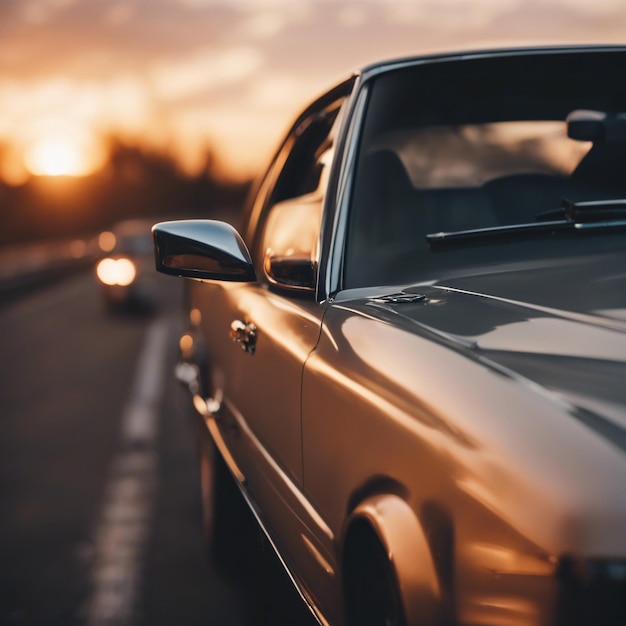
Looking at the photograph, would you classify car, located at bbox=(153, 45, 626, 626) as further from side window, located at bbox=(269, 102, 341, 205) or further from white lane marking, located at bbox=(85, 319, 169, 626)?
white lane marking, located at bbox=(85, 319, 169, 626)

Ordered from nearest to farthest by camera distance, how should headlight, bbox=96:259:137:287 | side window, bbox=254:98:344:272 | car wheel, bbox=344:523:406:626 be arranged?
car wheel, bbox=344:523:406:626 < side window, bbox=254:98:344:272 < headlight, bbox=96:259:137:287

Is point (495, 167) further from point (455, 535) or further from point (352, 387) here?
point (455, 535)

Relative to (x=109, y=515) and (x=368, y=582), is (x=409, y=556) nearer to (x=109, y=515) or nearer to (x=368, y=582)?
(x=368, y=582)

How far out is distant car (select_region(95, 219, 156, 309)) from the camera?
18.3 m

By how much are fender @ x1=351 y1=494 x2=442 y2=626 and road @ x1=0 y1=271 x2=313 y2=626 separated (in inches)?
29.8

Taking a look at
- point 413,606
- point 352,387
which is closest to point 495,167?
point 352,387

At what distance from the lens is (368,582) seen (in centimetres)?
188

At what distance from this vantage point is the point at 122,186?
10838 centimetres

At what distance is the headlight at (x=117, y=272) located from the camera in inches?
719

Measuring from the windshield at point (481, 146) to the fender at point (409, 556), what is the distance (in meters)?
1.10

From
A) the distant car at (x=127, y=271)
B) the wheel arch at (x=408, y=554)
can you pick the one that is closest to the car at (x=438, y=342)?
the wheel arch at (x=408, y=554)

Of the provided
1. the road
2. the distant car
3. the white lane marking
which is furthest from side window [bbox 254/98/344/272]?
the distant car

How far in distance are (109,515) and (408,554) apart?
12.5 ft

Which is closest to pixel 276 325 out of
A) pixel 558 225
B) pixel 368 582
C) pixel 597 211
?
pixel 558 225
